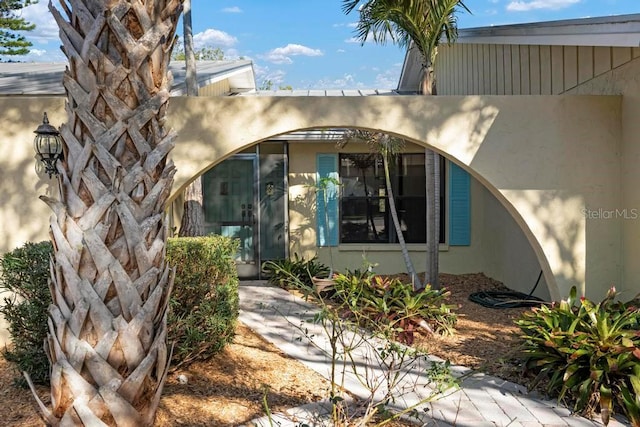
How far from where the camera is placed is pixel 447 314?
21.3ft

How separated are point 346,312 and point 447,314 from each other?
4.20ft

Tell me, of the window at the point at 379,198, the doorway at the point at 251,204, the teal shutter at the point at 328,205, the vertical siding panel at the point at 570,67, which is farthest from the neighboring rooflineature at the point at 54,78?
the vertical siding panel at the point at 570,67

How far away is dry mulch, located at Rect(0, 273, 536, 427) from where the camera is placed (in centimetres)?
399

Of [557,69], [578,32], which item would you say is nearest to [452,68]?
[557,69]

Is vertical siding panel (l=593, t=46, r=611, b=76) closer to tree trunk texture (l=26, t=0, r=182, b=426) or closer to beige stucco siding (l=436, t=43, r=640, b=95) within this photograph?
beige stucco siding (l=436, t=43, r=640, b=95)

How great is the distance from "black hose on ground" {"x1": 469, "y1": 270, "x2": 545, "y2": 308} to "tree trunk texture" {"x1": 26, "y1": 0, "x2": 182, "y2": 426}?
5.87 metres

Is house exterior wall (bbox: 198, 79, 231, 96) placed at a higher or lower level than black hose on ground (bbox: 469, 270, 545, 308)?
higher

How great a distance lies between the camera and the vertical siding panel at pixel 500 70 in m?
8.76

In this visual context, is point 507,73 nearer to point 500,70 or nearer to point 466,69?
point 500,70

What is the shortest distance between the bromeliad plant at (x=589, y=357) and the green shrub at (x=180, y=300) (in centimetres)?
291

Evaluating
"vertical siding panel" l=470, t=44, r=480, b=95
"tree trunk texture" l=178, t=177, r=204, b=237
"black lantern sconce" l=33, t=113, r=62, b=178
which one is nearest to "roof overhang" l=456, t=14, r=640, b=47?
"vertical siding panel" l=470, t=44, r=480, b=95

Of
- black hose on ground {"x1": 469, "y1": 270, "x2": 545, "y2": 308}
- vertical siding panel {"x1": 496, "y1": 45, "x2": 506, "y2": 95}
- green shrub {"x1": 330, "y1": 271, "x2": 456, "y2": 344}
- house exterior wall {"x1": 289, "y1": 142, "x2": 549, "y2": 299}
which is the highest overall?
vertical siding panel {"x1": 496, "y1": 45, "x2": 506, "y2": 95}

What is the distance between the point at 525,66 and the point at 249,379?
6.21m

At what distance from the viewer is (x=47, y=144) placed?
530cm
